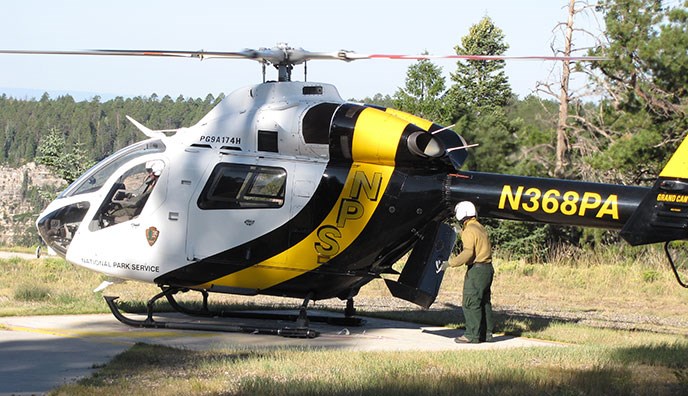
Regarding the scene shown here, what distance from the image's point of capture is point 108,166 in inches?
530

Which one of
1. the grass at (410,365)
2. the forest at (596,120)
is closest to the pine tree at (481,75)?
the forest at (596,120)

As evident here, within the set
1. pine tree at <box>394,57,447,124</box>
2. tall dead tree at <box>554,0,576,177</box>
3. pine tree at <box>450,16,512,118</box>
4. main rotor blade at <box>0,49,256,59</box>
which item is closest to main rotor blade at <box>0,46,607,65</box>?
main rotor blade at <box>0,49,256,59</box>

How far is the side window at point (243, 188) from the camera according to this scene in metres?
12.6

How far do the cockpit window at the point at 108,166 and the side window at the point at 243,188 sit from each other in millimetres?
1120

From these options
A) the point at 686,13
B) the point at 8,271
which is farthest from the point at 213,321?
the point at 686,13

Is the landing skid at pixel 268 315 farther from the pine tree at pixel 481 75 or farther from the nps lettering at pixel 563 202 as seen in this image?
the pine tree at pixel 481 75

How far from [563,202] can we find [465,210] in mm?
1265

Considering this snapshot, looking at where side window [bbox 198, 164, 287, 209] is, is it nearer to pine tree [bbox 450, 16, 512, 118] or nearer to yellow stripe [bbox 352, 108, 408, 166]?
yellow stripe [bbox 352, 108, 408, 166]

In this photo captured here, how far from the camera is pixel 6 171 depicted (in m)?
173

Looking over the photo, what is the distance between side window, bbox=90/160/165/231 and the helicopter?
0.02m

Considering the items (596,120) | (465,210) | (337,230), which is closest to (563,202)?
(465,210)

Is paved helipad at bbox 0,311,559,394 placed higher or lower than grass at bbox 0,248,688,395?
lower

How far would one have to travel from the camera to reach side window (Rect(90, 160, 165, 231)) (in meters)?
13.1

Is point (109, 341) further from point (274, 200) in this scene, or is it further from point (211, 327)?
point (274, 200)
